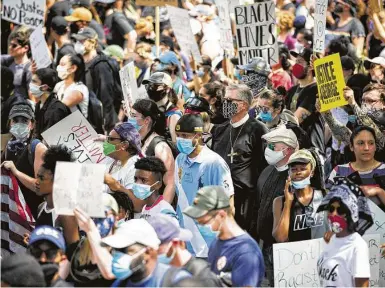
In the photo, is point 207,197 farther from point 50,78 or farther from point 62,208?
point 50,78

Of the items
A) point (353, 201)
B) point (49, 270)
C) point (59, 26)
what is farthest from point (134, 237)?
point (59, 26)

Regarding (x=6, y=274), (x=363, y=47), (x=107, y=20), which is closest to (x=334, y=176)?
(x=6, y=274)

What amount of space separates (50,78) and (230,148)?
10.0 ft

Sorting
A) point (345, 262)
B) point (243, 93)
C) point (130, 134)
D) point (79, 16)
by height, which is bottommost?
point (345, 262)

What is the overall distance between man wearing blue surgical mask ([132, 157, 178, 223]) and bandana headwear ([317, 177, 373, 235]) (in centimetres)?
167

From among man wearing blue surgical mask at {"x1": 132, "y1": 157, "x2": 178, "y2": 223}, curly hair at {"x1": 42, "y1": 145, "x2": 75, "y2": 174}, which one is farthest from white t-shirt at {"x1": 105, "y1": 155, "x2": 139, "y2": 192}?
curly hair at {"x1": 42, "y1": 145, "x2": 75, "y2": 174}

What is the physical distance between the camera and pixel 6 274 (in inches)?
352

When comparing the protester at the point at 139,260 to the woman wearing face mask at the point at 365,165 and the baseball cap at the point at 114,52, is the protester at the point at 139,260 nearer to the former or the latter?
the woman wearing face mask at the point at 365,165

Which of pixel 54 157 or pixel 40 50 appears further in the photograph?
pixel 40 50

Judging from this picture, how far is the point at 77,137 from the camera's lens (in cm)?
1350

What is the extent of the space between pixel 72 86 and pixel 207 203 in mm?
7141

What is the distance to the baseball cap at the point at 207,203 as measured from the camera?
965 cm

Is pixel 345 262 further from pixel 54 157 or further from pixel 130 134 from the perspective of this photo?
pixel 130 134

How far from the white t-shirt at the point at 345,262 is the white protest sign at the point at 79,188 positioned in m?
1.72
